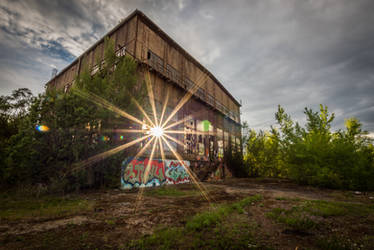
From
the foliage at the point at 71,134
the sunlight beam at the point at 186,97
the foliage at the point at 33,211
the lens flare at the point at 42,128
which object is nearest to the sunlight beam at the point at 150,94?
the sunlight beam at the point at 186,97

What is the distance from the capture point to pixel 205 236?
123 inches

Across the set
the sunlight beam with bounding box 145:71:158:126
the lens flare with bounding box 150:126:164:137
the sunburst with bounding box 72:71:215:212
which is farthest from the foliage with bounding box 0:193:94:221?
the sunlight beam with bounding box 145:71:158:126

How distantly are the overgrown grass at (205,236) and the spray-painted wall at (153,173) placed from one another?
24.5 ft

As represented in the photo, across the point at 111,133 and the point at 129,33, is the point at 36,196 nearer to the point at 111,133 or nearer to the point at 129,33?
the point at 111,133

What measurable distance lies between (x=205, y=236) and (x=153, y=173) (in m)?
9.94

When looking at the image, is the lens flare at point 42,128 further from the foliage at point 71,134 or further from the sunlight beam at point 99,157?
the sunlight beam at point 99,157

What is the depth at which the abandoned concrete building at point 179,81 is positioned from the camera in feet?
47.1

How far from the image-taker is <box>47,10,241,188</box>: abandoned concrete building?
14359mm

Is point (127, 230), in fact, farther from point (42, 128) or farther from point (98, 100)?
point (98, 100)

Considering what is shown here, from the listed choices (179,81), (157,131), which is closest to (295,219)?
(157,131)

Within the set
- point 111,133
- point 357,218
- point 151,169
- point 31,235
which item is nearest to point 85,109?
point 111,133

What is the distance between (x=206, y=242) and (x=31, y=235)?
3.32 metres

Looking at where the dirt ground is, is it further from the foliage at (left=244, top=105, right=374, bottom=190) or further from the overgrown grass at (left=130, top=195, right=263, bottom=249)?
the foliage at (left=244, top=105, right=374, bottom=190)

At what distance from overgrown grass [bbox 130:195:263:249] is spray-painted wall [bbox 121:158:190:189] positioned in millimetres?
7472
